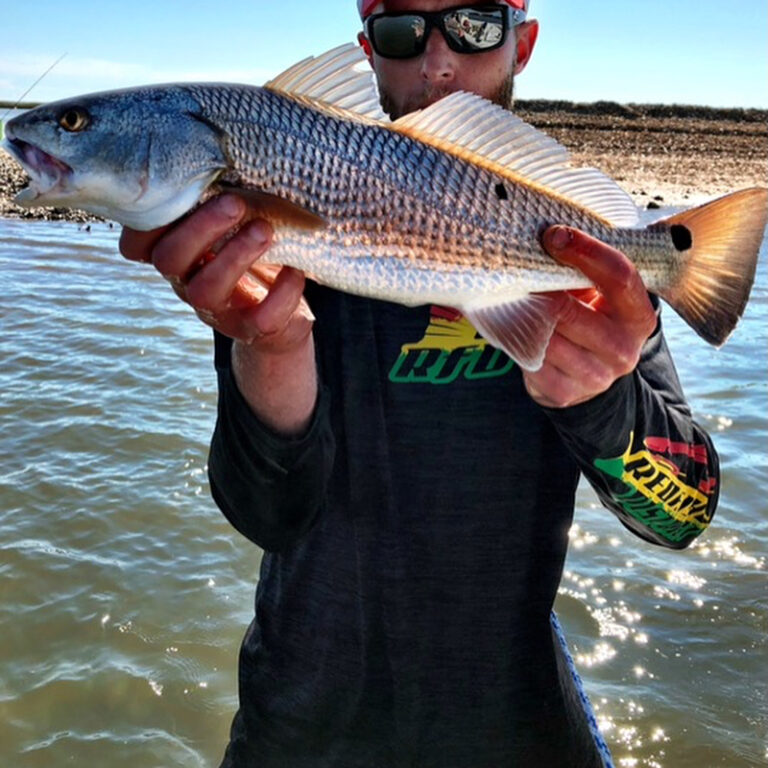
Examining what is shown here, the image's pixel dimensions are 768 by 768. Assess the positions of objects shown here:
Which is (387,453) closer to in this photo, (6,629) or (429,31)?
(429,31)

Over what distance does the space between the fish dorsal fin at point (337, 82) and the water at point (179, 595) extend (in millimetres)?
3216

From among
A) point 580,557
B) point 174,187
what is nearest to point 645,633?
point 580,557

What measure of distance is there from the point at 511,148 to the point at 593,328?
60 centimetres

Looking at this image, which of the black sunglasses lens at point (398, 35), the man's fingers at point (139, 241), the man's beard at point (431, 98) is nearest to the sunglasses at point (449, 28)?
the black sunglasses lens at point (398, 35)

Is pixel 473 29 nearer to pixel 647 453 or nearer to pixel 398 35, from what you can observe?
pixel 398 35

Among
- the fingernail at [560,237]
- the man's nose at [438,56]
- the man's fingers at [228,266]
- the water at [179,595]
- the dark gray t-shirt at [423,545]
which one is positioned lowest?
the water at [179,595]

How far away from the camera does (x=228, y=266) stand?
204cm

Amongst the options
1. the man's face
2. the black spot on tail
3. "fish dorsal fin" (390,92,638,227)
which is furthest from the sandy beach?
the black spot on tail

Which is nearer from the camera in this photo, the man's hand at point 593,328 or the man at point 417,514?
the man's hand at point 593,328

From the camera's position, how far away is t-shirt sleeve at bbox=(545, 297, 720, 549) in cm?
222

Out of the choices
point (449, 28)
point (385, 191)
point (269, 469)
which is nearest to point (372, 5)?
point (449, 28)

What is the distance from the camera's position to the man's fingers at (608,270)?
212cm

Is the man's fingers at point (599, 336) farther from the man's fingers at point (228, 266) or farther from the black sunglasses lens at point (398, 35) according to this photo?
the black sunglasses lens at point (398, 35)

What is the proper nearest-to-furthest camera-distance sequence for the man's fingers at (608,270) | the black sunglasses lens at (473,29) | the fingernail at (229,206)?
the fingernail at (229,206)
the man's fingers at (608,270)
the black sunglasses lens at (473,29)
